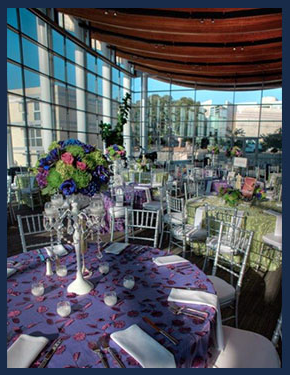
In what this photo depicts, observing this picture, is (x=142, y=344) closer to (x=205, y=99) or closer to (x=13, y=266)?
(x=13, y=266)

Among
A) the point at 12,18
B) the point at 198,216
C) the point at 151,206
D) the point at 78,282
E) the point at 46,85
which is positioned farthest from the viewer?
the point at 46,85

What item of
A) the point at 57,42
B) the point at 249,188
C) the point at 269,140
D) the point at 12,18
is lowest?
the point at 249,188

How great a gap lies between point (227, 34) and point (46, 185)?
7.82 metres

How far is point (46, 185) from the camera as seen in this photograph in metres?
1.65

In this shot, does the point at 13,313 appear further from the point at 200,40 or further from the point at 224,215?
the point at 200,40

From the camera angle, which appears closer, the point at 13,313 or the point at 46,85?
the point at 13,313

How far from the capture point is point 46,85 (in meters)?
7.77

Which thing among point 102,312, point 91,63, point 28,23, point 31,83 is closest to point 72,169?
point 102,312

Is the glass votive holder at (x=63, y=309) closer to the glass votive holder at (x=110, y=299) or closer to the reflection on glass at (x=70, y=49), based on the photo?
the glass votive holder at (x=110, y=299)

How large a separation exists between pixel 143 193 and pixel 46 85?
5085 mm

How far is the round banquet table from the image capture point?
1.13m

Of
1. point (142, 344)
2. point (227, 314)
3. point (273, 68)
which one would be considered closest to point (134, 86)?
point (273, 68)

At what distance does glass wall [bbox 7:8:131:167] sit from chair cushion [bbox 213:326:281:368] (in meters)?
5.38

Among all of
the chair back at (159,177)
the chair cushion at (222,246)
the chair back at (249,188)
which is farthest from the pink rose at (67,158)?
the chair back at (159,177)
